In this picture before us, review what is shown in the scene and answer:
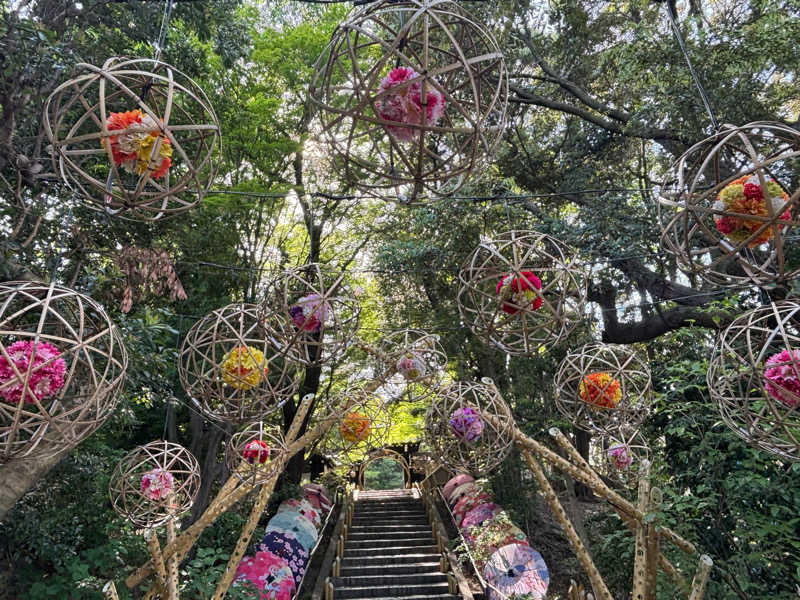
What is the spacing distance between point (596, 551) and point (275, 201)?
24.6 feet

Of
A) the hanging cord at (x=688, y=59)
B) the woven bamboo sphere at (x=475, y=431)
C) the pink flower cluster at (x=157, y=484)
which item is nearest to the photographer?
the hanging cord at (x=688, y=59)

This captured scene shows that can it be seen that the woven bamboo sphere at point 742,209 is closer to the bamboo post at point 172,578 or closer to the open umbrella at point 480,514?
the bamboo post at point 172,578

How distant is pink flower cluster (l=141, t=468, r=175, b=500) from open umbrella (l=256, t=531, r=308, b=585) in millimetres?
3898

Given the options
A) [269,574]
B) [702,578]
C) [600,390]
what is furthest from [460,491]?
[702,578]

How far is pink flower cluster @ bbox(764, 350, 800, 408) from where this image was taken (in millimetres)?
1992

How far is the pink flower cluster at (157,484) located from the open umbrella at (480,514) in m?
5.79

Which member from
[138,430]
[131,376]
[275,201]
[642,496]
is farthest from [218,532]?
[642,496]

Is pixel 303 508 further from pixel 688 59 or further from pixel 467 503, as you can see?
pixel 688 59

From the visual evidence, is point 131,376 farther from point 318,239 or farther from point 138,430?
point 318,239

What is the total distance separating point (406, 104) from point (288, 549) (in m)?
7.98

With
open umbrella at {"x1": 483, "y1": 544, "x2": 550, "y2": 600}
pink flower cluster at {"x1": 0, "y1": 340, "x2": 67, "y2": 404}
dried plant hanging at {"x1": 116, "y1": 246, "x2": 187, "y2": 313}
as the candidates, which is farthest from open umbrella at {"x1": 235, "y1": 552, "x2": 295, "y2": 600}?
pink flower cluster at {"x1": 0, "y1": 340, "x2": 67, "y2": 404}

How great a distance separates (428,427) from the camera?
5.55 m

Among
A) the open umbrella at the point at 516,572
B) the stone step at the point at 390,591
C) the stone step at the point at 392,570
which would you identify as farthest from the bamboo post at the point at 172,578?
the stone step at the point at 392,570

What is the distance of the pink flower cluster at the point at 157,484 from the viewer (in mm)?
4223
